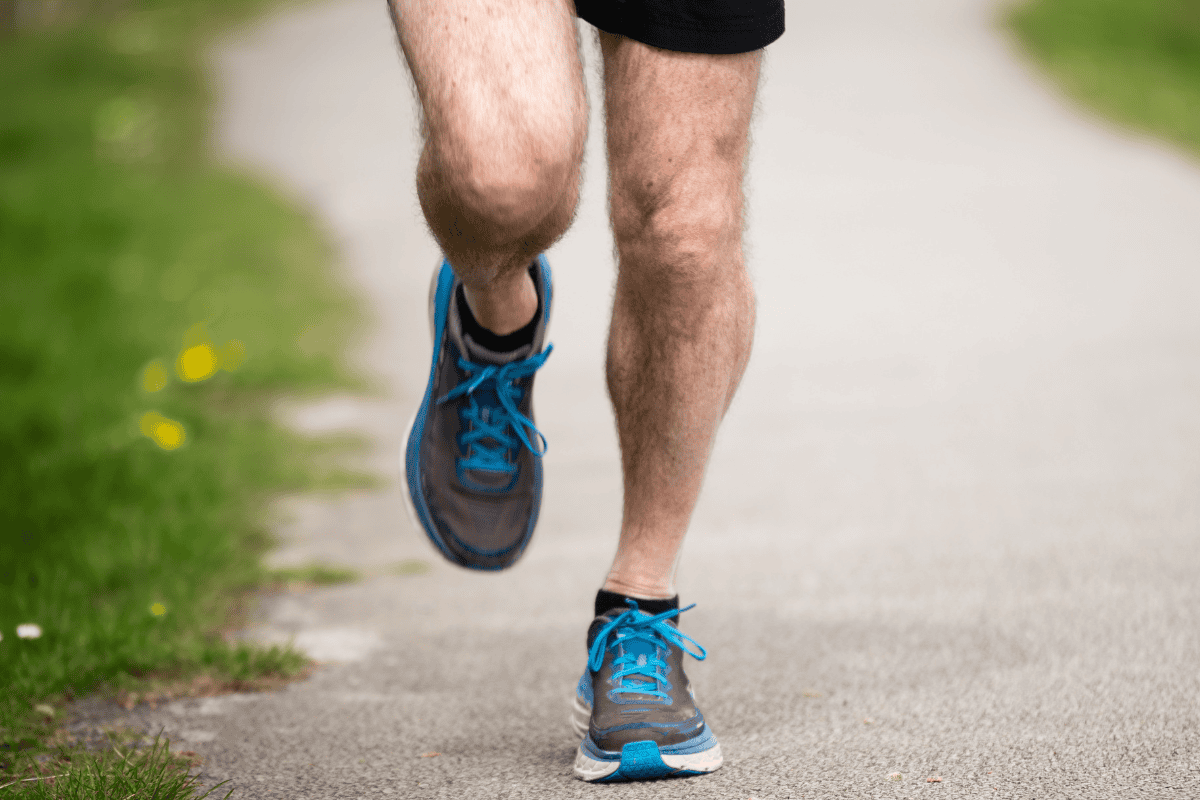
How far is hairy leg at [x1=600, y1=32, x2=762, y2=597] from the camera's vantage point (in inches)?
71.7

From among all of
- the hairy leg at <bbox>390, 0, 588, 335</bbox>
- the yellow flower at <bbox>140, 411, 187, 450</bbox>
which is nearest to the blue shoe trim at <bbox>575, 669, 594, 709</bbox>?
the hairy leg at <bbox>390, 0, 588, 335</bbox>

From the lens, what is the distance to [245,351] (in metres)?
5.14

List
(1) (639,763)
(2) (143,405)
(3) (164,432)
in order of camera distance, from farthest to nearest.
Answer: (2) (143,405) < (3) (164,432) < (1) (639,763)

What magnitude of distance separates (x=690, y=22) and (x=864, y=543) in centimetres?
165

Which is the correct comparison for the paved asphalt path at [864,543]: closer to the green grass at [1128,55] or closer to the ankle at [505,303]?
the ankle at [505,303]

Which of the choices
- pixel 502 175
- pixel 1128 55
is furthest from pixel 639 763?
pixel 1128 55

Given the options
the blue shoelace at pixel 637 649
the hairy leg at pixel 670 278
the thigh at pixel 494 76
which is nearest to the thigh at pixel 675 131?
the hairy leg at pixel 670 278

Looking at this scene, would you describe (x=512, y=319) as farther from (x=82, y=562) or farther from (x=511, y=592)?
(x=82, y=562)

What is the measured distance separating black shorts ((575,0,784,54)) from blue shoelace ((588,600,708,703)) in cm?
88

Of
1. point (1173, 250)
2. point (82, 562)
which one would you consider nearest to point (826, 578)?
point (82, 562)

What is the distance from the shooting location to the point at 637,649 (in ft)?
6.25

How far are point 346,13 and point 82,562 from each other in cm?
1522

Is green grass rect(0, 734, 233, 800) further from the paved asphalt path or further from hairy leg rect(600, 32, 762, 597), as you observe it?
hairy leg rect(600, 32, 762, 597)

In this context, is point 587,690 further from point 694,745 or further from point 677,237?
point 677,237
